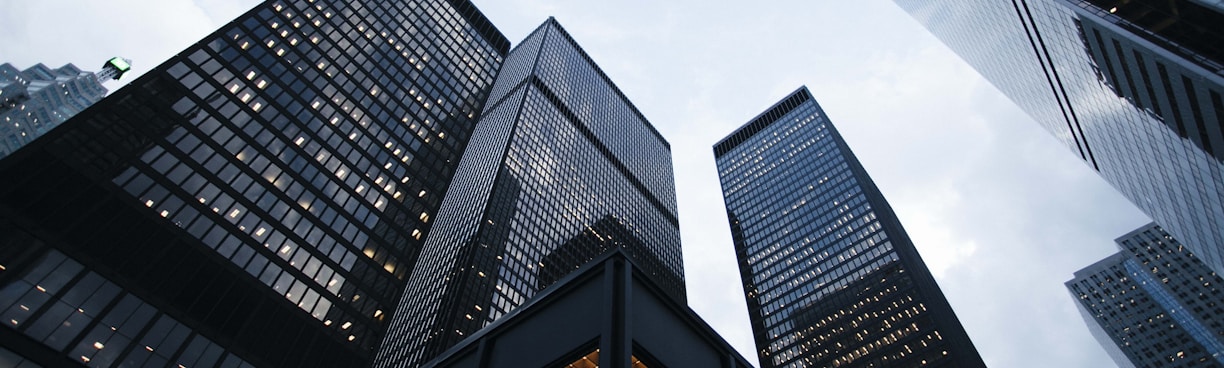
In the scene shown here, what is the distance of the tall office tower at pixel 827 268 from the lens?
114 m

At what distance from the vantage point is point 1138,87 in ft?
150

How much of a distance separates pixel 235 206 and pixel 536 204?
69395 millimetres

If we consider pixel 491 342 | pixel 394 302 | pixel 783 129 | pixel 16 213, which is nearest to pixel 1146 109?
pixel 491 342

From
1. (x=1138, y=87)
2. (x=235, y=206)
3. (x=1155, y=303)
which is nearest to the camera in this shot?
(x=1138, y=87)

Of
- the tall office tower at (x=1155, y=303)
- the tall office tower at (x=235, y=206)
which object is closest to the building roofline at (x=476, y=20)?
the tall office tower at (x=235, y=206)

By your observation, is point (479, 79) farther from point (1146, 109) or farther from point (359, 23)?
point (1146, 109)

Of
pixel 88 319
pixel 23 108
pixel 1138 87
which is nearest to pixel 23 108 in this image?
pixel 23 108

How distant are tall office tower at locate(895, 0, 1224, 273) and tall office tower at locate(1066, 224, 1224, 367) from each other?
103 m

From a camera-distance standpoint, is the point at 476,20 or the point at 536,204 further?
the point at 536,204

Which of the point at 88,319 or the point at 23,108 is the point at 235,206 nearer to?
the point at 88,319

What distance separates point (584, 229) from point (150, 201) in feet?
287

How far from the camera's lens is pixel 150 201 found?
1827 inches

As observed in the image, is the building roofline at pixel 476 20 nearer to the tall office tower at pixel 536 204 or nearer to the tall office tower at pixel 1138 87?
A: the tall office tower at pixel 536 204

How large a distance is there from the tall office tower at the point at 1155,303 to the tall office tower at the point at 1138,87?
338 ft
